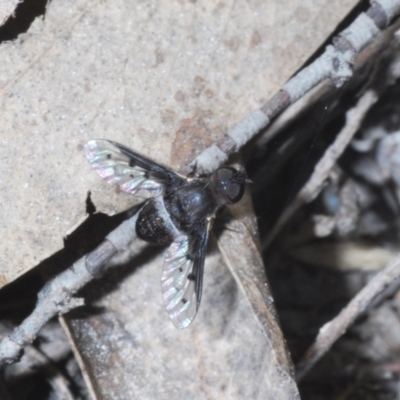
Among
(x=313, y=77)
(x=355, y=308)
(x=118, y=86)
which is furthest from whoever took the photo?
(x=355, y=308)

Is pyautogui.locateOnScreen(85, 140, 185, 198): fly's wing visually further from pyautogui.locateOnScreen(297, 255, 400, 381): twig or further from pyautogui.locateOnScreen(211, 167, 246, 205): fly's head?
pyautogui.locateOnScreen(297, 255, 400, 381): twig

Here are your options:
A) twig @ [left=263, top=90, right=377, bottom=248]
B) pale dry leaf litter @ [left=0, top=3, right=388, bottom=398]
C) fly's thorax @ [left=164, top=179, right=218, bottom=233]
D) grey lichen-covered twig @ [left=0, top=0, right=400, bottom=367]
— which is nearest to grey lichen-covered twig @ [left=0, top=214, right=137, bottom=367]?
grey lichen-covered twig @ [left=0, top=0, right=400, bottom=367]

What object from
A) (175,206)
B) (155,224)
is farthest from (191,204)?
(155,224)

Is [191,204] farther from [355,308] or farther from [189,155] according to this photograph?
[355,308]

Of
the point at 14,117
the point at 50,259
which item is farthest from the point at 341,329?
the point at 14,117

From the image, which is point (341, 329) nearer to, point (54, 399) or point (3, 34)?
point (54, 399)

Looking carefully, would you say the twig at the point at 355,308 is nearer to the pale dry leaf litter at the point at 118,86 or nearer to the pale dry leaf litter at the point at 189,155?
the pale dry leaf litter at the point at 189,155
